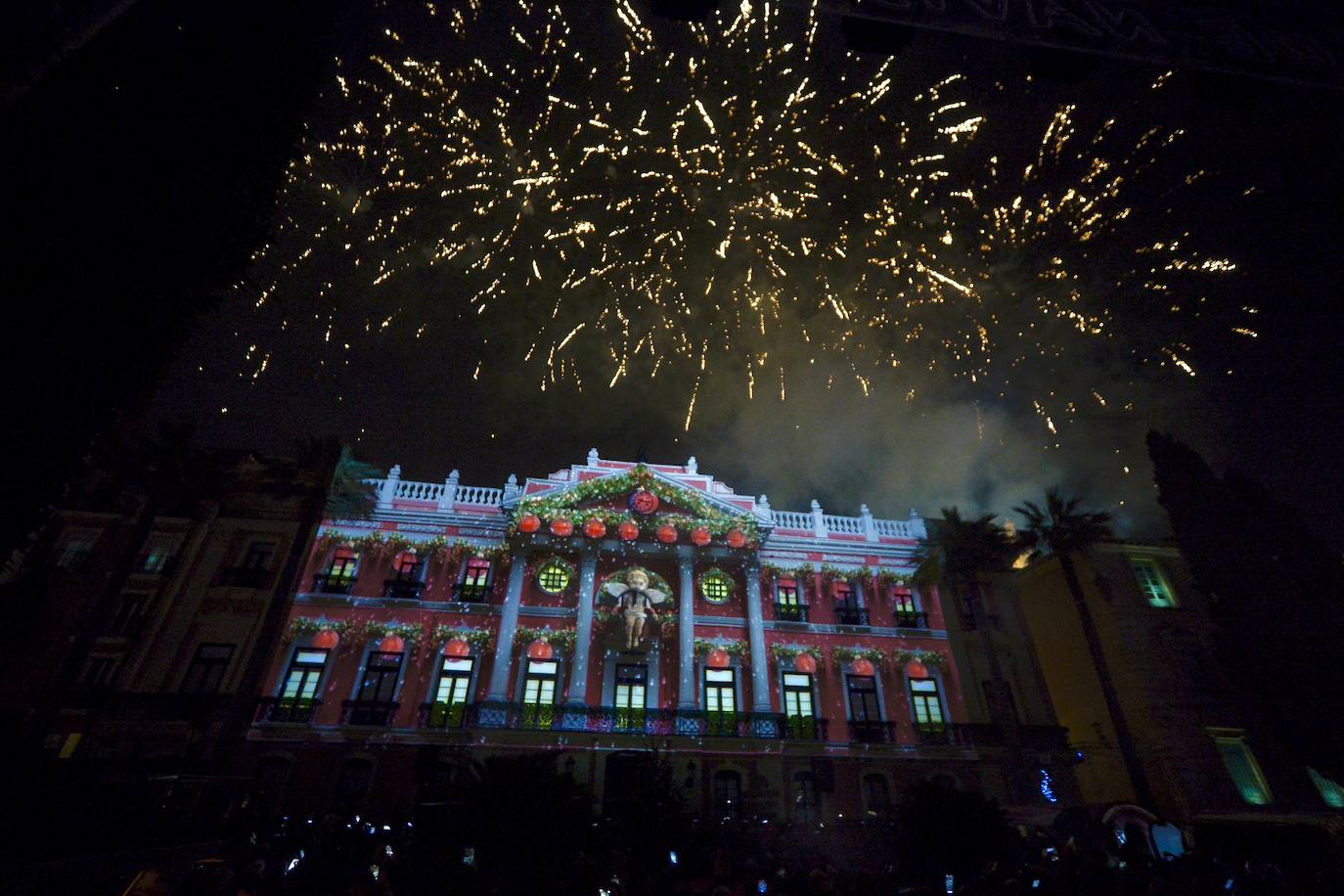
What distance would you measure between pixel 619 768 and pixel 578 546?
8308 mm

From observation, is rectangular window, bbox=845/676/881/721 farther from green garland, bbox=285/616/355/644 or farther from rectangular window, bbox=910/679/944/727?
green garland, bbox=285/616/355/644

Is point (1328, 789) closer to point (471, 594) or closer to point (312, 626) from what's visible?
point (471, 594)

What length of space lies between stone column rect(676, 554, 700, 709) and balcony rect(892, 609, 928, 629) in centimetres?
801

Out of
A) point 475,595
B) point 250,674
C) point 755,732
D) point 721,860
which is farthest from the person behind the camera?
point 475,595

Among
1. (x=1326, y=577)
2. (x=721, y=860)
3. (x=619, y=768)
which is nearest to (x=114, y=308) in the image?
(x=721, y=860)

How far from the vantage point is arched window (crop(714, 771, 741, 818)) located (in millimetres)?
19703

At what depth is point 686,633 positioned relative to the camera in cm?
2320

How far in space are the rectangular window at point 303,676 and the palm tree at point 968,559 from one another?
2197cm

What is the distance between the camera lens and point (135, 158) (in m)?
4.68

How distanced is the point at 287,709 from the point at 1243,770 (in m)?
32.1

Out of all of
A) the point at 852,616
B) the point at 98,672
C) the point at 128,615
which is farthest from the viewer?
the point at 852,616

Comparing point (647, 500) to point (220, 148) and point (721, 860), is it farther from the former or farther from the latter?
point (220, 148)

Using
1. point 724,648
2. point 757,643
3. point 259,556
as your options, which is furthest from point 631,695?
point 259,556

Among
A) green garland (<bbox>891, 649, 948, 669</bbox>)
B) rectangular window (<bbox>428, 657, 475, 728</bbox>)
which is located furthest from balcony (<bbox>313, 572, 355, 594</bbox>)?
green garland (<bbox>891, 649, 948, 669</bbox>)
